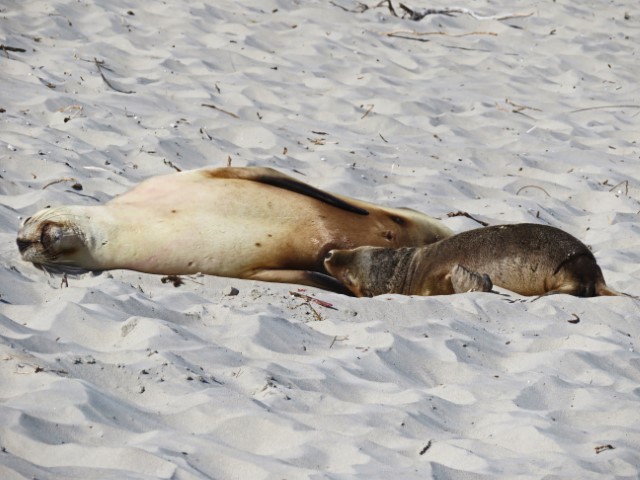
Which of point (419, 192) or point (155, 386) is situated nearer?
point (155, 386)

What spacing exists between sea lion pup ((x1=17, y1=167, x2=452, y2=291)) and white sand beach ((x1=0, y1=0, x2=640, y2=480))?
20 centimetres

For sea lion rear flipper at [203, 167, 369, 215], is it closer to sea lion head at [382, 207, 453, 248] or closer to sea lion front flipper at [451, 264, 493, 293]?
sea lion head at [382, 207, 453, 248]

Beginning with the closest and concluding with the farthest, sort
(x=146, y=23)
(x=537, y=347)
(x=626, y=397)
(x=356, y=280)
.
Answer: (x=626, y=397)
(x=537, y=347)
(x=356, y=280)
(x=146, y=23)

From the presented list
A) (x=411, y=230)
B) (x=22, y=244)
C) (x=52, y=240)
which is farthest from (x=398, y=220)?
(x=22, y=244)

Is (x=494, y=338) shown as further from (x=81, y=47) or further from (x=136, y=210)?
(x=81, y=47)

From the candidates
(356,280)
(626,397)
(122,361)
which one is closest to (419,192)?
(356,280)

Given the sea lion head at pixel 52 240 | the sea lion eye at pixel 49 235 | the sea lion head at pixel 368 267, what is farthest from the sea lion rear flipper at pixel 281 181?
the sea lion eye at pixel 49 235

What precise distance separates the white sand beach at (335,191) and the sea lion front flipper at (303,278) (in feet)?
0.29

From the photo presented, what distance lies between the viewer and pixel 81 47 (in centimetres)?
841

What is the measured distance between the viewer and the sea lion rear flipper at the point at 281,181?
19.5 feet

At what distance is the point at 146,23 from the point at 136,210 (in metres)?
3.82

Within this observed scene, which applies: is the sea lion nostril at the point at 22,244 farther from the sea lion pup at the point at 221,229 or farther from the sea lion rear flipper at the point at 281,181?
the sea lion rear flipper at the point at 281,181

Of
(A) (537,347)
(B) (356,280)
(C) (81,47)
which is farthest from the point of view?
(C) (81,47)

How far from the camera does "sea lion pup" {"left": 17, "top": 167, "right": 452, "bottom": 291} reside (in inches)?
213
